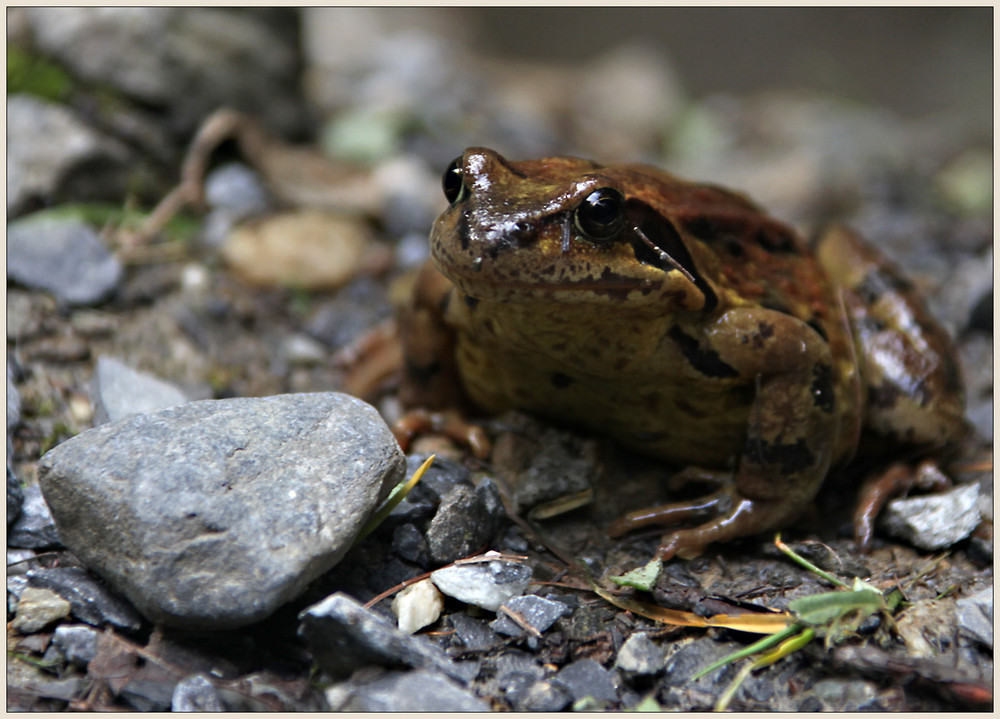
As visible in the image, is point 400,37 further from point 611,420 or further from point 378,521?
point 378,521

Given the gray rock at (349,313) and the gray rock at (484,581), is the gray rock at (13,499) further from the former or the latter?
the gray rock at (349,313)

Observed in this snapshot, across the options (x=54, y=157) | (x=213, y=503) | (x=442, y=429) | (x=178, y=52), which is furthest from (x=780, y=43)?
(x=213, y=503)

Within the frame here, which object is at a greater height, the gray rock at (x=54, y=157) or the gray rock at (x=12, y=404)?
the gray rock at (x=54, y=157)

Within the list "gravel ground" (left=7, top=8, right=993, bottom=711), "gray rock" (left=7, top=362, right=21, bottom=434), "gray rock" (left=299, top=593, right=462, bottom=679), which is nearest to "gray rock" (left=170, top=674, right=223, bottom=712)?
"gravel ground" (left=7, top=8, right=993, bottom=711)

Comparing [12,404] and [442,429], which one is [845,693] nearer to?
[442,429]

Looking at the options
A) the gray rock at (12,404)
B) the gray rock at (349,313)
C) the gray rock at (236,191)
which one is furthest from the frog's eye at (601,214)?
the gray rock at (236,191)
